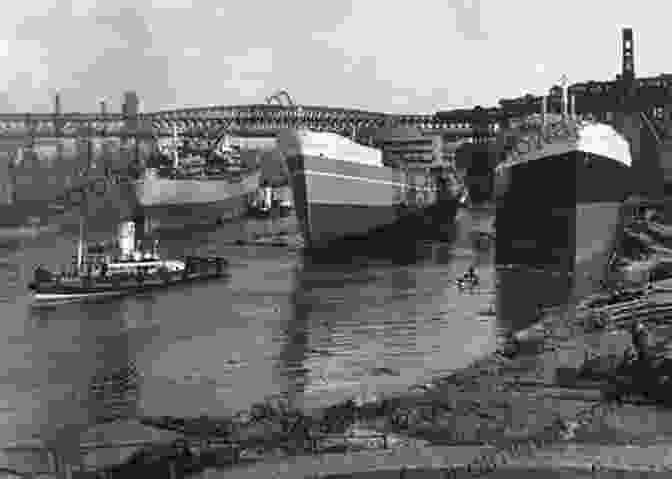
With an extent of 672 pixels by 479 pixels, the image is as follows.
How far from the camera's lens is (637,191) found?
266ft

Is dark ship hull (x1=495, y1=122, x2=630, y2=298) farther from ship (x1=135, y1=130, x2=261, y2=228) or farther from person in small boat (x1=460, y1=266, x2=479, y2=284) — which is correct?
ship (x1=135, y1=130, x2=261, y2=228)

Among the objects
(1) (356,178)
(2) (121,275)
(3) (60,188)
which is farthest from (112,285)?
(3) (60,188)

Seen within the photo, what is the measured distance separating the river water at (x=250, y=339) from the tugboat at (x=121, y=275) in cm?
108

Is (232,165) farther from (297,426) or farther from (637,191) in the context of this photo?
(297,426)

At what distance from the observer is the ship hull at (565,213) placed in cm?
4200

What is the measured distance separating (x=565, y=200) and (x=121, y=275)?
67.5 ft

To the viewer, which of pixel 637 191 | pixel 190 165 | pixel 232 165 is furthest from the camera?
pixel 232 165

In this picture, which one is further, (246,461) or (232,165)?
(232,165)

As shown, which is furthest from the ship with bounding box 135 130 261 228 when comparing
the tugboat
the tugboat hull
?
the tugboat hull

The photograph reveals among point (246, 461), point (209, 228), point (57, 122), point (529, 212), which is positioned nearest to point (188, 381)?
point (246, 461)

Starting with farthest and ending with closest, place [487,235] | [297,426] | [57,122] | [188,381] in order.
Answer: [57,122]
[487,235]
[188,381]
[297,426]

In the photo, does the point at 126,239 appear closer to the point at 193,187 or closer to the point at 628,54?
the point at 193,187

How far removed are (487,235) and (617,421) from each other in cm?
5388

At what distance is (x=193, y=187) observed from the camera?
3305 inches
